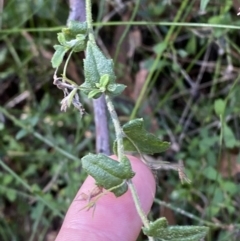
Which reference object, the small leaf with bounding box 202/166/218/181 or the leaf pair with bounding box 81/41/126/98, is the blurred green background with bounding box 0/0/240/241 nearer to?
the small leaf with bounding box 202/166/218/181

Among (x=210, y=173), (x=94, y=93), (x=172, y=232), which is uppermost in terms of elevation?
(x=94, y=93)

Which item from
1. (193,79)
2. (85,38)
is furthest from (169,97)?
(85,38)

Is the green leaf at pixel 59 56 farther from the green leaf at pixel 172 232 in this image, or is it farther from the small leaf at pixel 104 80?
the green leaf at pixel 172 232

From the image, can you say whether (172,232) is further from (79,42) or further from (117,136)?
(79,42)

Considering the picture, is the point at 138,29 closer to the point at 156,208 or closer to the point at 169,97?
the point at 169,97

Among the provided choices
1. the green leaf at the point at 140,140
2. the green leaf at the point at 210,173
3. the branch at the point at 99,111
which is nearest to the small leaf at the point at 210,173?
the green leaf at the point at 210,173

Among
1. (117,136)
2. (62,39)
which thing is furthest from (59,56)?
(117,136)
